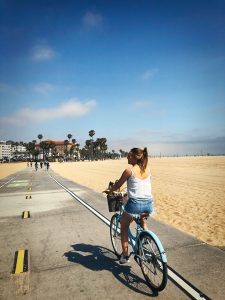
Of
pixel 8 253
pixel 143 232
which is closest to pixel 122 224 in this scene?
pixel 143 232

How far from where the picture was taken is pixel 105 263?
5371 mm

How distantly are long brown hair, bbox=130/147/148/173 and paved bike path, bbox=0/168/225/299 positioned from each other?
1.99 meters

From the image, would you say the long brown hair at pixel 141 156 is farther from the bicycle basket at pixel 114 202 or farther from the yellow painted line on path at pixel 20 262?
the yellow painted line on path at pixel 20 262

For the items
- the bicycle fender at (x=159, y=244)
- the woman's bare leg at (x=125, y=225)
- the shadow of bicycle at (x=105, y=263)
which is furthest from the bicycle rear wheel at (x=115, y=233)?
the bicycle fender at (x=159, y=244)

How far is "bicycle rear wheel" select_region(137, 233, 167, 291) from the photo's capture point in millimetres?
4062

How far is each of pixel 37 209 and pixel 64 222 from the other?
9.54ft

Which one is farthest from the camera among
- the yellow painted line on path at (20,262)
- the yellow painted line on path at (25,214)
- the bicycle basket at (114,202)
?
the yellow painted line on path at (25,214)

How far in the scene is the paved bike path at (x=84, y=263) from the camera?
167 inches

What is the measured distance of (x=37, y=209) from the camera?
1122cm

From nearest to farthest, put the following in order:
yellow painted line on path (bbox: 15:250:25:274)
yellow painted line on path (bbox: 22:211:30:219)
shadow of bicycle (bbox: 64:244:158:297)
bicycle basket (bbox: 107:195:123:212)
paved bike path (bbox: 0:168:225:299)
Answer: paved bike path (bbox: 0:168:225:299) < shadow of bicycle (bbox: 64:244:158:297) < yellow painted line on path (bbox: 15:250:25:274) < bicycle basket (bbox: 107:195:123:212) < yellow painted line on path (bbox: 22:211:30:219)

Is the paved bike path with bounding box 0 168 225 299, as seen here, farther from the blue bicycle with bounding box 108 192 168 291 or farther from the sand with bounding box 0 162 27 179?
the sand with bounding box 0 162 27 179

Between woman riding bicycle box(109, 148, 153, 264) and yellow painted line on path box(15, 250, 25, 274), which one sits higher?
woman riding bicycle box(109, 148, 153, 264)

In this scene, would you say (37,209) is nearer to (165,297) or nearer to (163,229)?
(163,229)

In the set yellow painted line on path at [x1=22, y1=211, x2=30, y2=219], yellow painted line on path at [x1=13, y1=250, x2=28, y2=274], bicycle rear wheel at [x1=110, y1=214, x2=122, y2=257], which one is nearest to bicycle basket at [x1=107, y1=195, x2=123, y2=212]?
bicycle rear wheel at [x1=110, y1=214, x2=122, y2=257]
